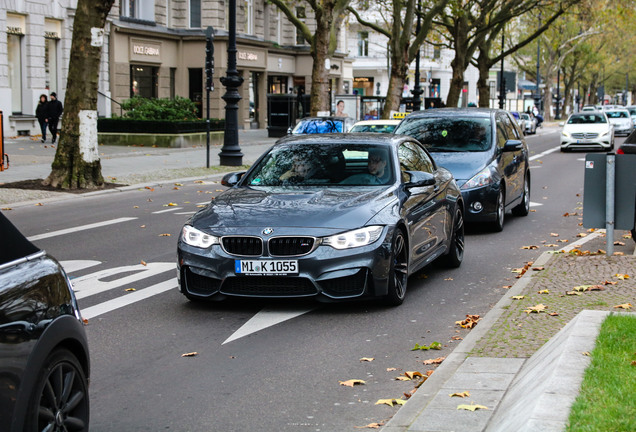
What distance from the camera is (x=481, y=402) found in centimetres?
559

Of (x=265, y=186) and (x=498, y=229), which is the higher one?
(x=265, y=186)

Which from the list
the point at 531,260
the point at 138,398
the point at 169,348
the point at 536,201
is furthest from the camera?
the point at 536,201

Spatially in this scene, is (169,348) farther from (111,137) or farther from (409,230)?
(111,137)

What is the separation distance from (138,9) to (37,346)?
1793 inches

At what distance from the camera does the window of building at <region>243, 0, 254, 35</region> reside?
176 ft

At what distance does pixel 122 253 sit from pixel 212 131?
25.6 metres

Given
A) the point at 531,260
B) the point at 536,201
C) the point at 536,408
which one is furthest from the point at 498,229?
the point at 536,408

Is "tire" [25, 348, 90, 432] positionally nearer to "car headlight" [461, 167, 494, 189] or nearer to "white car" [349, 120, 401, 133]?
"car headlight" [461, 167, 494, 189]

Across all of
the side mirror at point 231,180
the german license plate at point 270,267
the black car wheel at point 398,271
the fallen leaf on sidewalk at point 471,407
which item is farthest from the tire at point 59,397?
the side mirror at point 231,180

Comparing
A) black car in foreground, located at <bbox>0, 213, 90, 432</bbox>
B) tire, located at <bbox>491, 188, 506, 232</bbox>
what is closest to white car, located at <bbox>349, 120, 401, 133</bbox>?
tire, located at <bbox>491, 188, 506, 232</bbox>

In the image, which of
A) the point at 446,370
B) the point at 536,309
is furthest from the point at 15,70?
the point at 446,370

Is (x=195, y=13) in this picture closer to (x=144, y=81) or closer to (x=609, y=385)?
(x=144, y=81)

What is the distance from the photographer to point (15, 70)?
123 feet

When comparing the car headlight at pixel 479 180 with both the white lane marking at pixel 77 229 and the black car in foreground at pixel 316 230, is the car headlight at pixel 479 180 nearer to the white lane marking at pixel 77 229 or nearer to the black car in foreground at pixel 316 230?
the black car in foreground at pixel 316 230
